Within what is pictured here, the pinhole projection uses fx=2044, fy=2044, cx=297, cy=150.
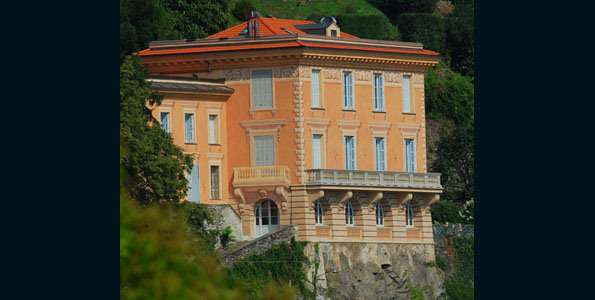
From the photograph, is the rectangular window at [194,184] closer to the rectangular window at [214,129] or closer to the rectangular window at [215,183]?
the rectangular window at [215,183]

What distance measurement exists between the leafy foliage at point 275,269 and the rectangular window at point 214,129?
5.07 metres

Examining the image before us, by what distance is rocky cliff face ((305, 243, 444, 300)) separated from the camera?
249 ft

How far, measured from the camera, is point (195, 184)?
75375 mm

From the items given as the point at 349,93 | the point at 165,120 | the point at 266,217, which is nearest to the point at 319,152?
the point at 349,93

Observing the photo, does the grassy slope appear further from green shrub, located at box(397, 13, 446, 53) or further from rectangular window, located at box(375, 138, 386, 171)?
rectangular window, located at box(375, 138, 386, 171)

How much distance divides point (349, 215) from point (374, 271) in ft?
7.72

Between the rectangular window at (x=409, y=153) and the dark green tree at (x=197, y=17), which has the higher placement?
the dark green tree at (x=197, y=17)

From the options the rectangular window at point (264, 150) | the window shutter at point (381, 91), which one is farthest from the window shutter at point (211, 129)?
the window shutter at point (381, 91)

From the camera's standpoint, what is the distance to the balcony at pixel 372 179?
251 ft

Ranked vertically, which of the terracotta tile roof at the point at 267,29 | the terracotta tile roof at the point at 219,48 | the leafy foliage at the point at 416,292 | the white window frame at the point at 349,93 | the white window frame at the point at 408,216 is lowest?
the leafy foliage at the point at 416,292

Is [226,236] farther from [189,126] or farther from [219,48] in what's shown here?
[219,48]

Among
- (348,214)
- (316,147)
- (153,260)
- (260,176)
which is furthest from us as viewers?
(348,214)

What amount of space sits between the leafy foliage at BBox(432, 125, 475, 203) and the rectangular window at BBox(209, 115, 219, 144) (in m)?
19.7

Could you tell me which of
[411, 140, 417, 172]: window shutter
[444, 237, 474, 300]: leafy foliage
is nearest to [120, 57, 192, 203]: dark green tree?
[411, 140, 417, 172]: window shutter
